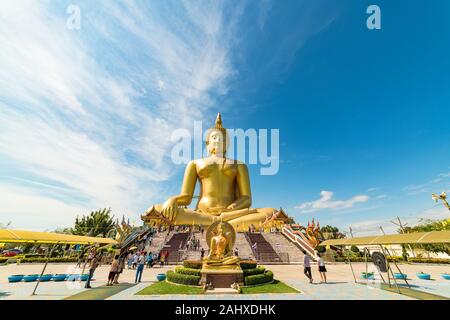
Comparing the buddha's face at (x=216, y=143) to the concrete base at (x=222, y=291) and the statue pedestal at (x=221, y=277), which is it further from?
the concrete base at (x=222, y=291)

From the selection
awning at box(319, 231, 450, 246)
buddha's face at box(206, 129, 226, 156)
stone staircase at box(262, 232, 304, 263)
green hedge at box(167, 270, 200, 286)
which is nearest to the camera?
awning at box(319, 231, 450, 246)

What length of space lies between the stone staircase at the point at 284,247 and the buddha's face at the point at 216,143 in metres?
9.26

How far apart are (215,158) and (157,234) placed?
8902 mm

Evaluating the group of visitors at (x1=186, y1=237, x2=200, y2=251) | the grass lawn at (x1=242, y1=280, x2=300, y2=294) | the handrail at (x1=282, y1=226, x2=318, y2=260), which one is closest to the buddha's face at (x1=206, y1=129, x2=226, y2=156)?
the group of visitors at (x1=186, y1=237, x2=200, y2=251)

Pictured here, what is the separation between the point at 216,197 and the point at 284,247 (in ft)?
24.1

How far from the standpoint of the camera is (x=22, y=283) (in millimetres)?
10625

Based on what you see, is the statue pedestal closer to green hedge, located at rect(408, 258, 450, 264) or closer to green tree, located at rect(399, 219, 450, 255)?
green hedge, located at rect(408, 258, 450, 264)

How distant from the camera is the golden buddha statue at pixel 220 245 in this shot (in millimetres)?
9579

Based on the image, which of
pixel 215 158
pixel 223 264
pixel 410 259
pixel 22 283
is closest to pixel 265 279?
pixel 223 264

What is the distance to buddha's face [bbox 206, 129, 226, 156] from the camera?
24.0 meters

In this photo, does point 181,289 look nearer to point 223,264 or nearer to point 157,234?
point 223,264

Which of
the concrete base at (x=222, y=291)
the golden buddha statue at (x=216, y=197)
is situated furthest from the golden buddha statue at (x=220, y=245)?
the golden buddha statue at (x=216, y=197)

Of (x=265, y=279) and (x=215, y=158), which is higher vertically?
(x=215, y=158)
